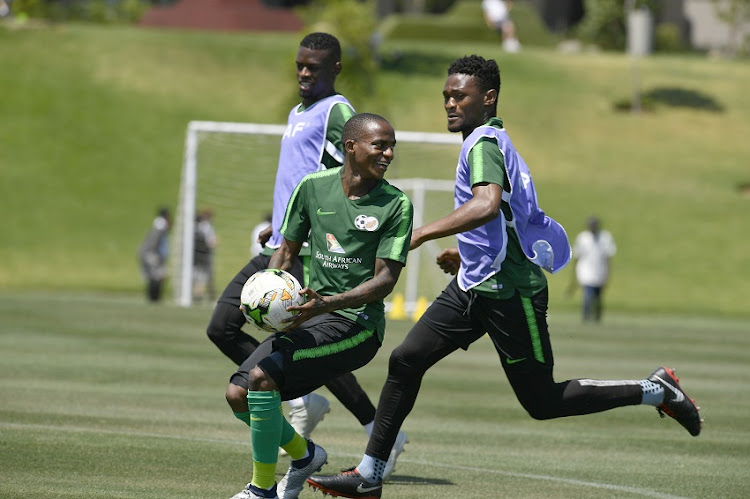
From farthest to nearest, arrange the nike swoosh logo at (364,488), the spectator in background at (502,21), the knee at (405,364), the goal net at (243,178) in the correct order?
1. the spectator in background at (502,21)
2. the goal net at (243,178)
3. the knee at (405,364)
4. the nike swoosh logo at (364,488)

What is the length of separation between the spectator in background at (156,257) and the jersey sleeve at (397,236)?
21.5 m

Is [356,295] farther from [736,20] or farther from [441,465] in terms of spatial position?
[736,20]

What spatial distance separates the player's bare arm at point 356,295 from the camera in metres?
6.41

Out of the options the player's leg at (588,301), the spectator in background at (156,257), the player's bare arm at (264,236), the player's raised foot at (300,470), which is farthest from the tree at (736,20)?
the player's raised foot at (300,470)

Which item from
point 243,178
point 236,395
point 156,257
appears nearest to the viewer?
point 236,395

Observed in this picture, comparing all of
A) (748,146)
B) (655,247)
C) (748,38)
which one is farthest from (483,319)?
(748,38)

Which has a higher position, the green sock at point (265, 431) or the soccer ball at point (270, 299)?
the soccer ball at point (270, 299)

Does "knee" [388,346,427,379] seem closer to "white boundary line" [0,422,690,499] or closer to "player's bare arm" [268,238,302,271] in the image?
"player's bare arm" [268,238,302,271]

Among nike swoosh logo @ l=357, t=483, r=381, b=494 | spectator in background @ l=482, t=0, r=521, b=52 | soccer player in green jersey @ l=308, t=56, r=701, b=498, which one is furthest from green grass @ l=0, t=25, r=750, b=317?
nike swoosh logo @ l=357, t=483, r=381, b=494

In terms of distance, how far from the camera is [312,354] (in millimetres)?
6613

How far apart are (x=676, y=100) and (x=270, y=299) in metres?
47.1

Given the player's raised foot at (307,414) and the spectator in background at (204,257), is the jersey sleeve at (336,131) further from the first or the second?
the spectator in background at (204,257)

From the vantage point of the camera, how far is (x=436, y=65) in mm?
51531

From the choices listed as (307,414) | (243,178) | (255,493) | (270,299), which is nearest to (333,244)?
(270,299)
